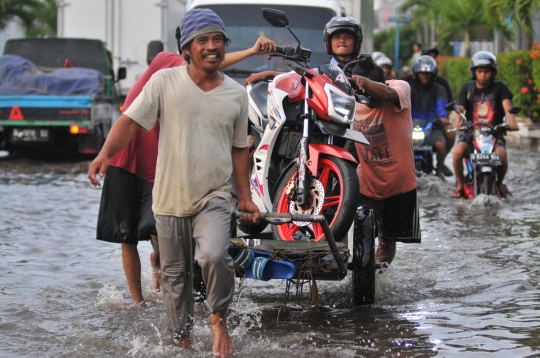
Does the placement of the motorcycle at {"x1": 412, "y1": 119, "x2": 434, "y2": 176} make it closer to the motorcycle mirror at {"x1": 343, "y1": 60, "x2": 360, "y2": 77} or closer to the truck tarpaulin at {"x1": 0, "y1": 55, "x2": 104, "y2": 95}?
the motorcycle mirror at {"x1": 343, "y1": 60, "x2": 360, "y2": 77}

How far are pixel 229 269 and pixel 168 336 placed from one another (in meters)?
0.82

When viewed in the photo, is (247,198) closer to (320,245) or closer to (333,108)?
(320,245)

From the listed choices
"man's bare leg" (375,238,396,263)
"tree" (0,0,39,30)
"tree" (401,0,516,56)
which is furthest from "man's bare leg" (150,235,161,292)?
"tree" (0,0,39,30)

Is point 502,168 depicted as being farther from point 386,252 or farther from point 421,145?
point 386,252

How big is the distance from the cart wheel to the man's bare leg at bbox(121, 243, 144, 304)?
1.39 meters

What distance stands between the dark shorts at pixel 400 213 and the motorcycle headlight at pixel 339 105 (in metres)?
0.72

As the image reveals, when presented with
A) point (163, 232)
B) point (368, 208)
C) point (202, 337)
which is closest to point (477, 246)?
point (368, 208)

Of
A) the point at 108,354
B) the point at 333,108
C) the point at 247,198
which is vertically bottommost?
the point at 108,354

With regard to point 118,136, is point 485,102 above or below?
above

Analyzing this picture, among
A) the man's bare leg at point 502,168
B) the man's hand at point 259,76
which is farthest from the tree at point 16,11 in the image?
the man's hand at point 259,76

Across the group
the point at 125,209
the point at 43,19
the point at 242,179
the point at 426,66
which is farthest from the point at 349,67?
the point at 43,19

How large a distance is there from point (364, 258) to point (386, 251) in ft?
3.50

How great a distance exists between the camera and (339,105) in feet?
20.5

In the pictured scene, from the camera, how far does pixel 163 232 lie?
498 centimetres
